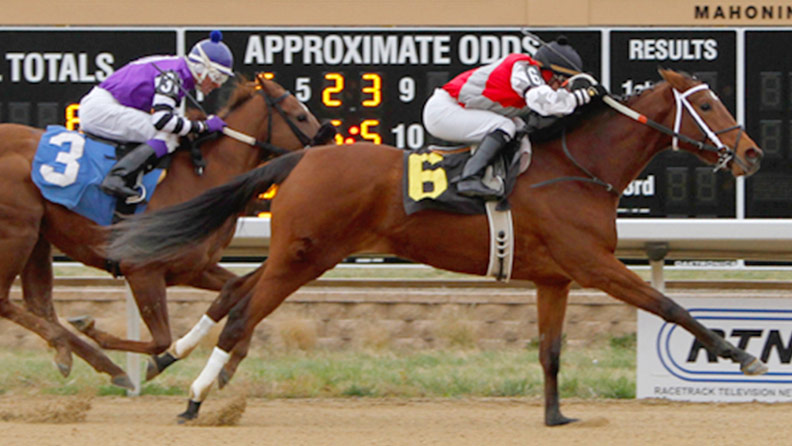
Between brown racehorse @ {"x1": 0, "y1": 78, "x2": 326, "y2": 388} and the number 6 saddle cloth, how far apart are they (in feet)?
3.52

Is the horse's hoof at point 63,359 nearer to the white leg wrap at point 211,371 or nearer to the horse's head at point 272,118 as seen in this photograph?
the white leg wrap at point 211,371

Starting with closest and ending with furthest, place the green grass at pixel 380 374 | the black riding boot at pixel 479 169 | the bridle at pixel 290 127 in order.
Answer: the black riding boot at pixel 479 169 < the bridle at pixel 290 127 < the green grass at pixel 380 374

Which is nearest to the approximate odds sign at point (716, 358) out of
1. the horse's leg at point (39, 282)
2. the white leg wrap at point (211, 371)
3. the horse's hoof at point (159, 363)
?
the white leg wrap at point (211, 371)

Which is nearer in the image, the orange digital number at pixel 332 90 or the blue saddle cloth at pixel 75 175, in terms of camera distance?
the blue saddle cloth at pixel 75 175

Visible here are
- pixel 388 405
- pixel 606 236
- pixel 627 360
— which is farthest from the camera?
pixel 627 360

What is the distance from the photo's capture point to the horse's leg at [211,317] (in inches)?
A: 236

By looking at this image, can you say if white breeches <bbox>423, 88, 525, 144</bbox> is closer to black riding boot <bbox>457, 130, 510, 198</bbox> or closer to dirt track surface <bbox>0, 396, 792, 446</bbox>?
black riding boot <bbox>457, 130, 510, 198</bbox>

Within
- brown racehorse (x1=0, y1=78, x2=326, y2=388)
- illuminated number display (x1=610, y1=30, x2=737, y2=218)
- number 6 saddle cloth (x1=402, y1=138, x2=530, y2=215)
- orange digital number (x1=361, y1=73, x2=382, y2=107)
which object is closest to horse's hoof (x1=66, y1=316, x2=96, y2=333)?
brown racehorse (x1=0, y1=78, x2=326, y2=388)

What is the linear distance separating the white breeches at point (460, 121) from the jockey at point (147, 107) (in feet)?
4.15

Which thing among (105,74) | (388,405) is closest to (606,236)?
(388,405)

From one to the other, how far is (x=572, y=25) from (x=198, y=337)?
4.49 meters

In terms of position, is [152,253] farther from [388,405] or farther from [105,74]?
[105,74]

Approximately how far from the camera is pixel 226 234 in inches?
250

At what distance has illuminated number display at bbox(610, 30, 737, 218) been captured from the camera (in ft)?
29.4
